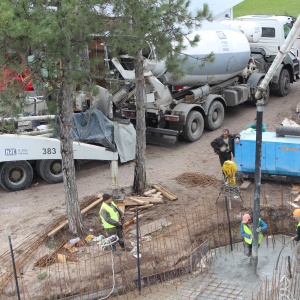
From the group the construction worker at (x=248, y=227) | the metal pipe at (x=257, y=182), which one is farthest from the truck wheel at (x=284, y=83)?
the metal pipe at (x=257, y=182)

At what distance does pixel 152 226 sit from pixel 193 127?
562cm

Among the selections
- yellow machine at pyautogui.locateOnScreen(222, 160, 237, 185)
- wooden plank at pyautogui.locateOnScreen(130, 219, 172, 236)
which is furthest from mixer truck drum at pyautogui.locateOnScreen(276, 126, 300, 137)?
A: wooden plank at pyautogui.locateOnScreen(130, 219, 172, 236)

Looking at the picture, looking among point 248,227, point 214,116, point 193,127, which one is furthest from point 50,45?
point 214,116

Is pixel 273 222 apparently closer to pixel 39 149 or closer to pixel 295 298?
pixel 295 298

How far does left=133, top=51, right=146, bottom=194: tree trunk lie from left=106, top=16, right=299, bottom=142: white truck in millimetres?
1595

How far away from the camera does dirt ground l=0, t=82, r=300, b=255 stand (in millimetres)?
11172

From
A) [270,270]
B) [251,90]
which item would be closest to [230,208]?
[270,270]

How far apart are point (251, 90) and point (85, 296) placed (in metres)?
10.8

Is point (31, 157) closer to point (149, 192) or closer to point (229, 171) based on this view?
point (149, 192)

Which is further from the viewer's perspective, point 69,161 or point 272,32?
point 272,32

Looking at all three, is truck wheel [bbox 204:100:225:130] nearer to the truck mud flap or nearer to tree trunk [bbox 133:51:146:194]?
the truck mud flap

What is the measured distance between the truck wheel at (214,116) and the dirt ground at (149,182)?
0.84 ft

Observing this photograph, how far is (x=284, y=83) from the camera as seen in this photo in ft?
63.2

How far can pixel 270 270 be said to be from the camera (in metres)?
9.43
